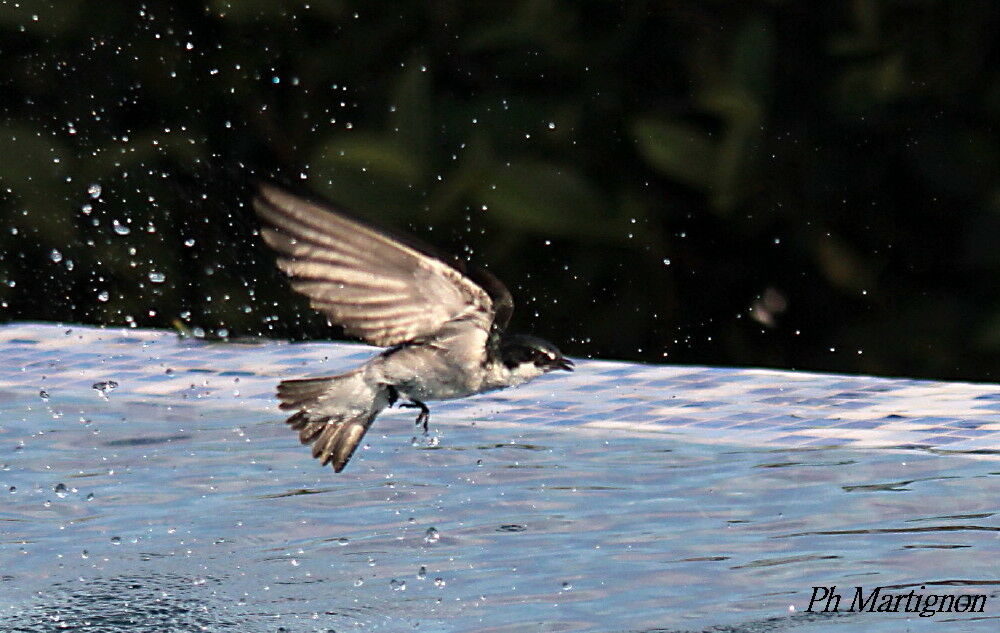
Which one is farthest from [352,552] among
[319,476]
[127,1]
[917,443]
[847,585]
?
[127,1]

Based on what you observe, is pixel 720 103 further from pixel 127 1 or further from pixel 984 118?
pixel 127 1

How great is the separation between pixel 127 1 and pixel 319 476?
3.03 metres

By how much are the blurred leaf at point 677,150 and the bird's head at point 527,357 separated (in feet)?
7.87

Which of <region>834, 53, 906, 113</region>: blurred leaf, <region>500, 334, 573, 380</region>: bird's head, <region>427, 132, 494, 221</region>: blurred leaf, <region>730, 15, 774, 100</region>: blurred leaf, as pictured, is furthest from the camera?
<region>427, 132, 494, 221</region>: blurred leaf

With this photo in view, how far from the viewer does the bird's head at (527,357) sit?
142 inches

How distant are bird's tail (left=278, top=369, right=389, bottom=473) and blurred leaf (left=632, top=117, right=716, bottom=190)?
2337mm

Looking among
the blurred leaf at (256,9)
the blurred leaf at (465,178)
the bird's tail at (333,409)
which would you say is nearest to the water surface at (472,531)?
the bird's tail at (333,409)

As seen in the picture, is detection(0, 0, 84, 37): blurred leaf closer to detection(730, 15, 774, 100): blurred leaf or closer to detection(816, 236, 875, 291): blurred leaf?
detection(730, 15, 774, 100): blurred leaf

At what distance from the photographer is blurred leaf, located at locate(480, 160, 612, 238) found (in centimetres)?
608

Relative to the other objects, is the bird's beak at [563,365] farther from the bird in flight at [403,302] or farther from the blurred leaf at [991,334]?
the blurred leaf at [991,334]

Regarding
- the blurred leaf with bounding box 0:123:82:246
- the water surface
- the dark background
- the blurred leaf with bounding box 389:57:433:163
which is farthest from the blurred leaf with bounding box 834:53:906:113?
the blurred leaf with bounding box 0:123:82:246

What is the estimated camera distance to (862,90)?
19.5ft

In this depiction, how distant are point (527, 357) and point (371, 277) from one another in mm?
342

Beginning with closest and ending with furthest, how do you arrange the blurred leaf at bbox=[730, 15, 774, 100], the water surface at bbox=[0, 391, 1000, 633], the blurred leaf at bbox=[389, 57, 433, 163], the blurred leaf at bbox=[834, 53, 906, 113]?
the water surface at bbox=[0, 391, 1000, 633], the blurred leaf at bbox=[834, 53, 906, 113], the blurred leaf at bbox=[730, 15, 774, 100], the blurred leaf at bbox=[389, 57, 433, 163]
